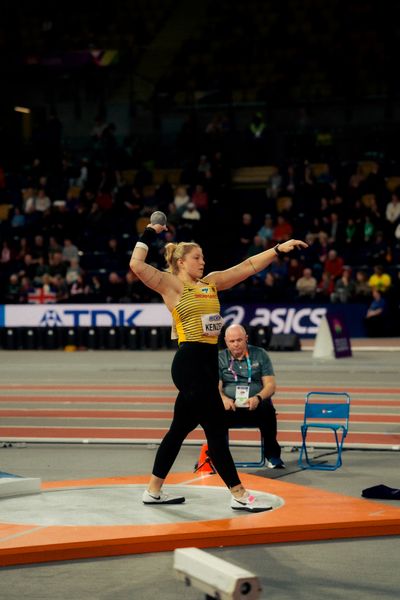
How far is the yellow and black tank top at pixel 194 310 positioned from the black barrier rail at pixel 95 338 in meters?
17.6

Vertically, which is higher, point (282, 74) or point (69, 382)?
point (282, 74)

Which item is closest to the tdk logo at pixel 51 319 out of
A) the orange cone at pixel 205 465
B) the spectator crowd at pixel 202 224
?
the spectator crowd at pixel 202 224

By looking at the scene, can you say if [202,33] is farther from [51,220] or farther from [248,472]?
[248,472]

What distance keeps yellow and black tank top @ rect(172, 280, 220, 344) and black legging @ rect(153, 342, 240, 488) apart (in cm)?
A: 6

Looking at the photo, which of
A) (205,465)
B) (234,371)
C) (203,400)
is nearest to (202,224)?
(234,371)

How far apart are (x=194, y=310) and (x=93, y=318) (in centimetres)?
1948

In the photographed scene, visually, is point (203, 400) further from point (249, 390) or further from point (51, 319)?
point (51, 319)

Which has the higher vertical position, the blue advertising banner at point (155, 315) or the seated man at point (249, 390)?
the blue advertising banner at point (155, 315)

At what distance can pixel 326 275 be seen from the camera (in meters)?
27.3

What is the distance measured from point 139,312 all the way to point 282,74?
11868 millimetres

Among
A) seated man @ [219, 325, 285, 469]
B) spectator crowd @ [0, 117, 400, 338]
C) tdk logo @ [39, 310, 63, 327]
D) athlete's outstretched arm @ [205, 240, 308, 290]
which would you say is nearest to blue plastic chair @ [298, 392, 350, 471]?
seated man @ [219, 325, 285, 469]

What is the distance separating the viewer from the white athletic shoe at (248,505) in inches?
317

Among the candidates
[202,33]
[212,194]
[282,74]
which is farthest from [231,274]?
[202,33]

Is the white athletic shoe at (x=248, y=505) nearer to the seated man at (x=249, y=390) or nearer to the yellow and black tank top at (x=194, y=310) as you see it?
the yellow and black tank top at (x=194, y=310)
